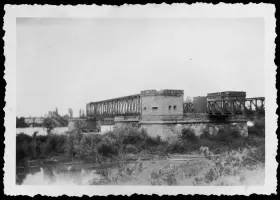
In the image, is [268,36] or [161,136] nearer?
[268,36]

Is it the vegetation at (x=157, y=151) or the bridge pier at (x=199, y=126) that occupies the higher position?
the bridge pier at (x=199, y=126)

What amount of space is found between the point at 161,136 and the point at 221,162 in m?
2.83

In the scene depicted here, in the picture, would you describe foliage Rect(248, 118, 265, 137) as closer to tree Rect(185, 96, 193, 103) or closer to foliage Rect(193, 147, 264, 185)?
foliage Rect(193, 147, 264, 185)

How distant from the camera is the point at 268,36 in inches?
490

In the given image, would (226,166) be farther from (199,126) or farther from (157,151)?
(157,151)

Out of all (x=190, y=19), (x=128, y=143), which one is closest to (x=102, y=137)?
(x=128, y=143)

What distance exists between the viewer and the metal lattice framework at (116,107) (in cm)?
1441

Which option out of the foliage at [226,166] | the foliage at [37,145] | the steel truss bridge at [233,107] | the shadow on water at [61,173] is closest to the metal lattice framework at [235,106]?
the steel truss bridge at [233,107]

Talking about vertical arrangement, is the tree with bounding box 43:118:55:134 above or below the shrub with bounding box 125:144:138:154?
above

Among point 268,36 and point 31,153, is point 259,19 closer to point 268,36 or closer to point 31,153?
point 268,36

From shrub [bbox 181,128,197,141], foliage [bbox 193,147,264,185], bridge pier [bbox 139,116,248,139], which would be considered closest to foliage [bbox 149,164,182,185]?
foliage [bbox 193,147,264,185]

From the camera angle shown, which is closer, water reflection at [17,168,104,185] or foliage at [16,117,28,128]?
water reflection at [17,168,104,185]

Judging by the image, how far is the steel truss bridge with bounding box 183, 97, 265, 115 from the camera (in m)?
13.0

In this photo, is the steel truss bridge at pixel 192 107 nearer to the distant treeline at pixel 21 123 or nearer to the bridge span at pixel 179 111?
the bridge span at pixel 179 111
